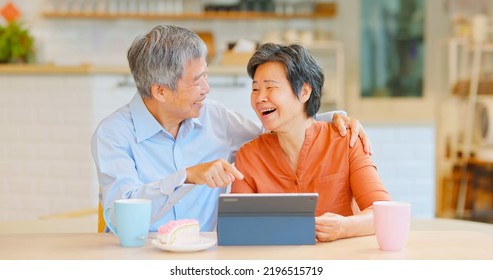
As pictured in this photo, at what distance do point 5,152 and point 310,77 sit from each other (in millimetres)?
2849

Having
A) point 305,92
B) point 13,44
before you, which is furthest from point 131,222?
point 13,44

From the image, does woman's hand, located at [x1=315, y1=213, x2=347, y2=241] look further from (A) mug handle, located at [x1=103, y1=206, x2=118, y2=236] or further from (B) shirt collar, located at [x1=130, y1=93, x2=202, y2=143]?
(B) shirt collar, located at [x1=130, y1=93, x2=202, y2=143]

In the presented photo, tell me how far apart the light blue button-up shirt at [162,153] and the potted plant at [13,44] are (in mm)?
3337

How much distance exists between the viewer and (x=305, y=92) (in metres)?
2.40

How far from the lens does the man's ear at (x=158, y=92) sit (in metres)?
2.44

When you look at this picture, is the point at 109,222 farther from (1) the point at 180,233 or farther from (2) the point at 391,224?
(2) the point at 391,224

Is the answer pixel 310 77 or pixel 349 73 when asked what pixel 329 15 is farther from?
pixel 310 77

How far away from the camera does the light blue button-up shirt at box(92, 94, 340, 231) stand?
223cm

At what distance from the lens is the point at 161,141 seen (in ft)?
8.21

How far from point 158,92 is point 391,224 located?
0.94 meters

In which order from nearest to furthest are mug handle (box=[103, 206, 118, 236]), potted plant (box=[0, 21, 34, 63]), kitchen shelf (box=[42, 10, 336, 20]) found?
mug handle (box=[103, 206, 118, 236])
potted plant (box=[0, 21, 34, 63])
kitchen shelf (box=[42, 10, 336, 20])

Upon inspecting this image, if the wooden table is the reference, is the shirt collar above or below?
above

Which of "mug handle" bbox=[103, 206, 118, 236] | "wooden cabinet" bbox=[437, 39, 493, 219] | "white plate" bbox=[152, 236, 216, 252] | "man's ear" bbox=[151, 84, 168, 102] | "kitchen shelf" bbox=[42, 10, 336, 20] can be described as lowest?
"wooden cabinet" bbox=[437, 39, 493, 219]

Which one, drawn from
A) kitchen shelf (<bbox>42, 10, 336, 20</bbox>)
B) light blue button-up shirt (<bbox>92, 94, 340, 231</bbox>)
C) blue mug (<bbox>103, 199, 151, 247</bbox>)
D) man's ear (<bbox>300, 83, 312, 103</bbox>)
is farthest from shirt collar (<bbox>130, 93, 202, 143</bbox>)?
kitchen shelf (<bbox>42, 10, 336, 20</bbox>)
